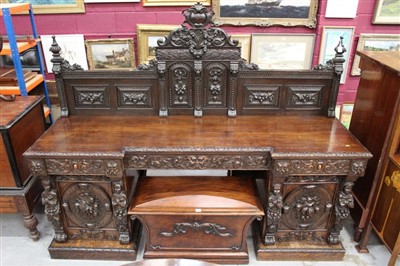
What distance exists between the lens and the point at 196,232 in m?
2.15

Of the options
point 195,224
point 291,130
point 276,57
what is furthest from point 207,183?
point 276,57

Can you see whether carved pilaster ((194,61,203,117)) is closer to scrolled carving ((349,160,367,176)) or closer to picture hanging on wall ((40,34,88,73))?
scrolled carving ((349,160,367,176))

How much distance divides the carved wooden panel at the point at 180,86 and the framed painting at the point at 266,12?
81cm

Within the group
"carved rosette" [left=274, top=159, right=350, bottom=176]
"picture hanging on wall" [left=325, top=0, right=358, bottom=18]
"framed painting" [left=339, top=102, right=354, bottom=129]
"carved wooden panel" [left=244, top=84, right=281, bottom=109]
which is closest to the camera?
"carved rosette" [left=274, top=159, right=350, bottom=176]

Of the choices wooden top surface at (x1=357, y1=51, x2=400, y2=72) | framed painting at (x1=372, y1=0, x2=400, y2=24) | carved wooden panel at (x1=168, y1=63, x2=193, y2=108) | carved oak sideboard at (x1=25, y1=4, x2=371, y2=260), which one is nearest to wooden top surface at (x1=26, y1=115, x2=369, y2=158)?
carved oak sideboard at (x1=25, y1=4, x2=371, y2=260)

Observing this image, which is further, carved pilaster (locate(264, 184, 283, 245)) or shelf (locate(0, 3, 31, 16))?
shelf (locate(0, 3, 31, 16))

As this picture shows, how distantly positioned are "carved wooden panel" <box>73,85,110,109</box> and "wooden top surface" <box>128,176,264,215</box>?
0.64 m

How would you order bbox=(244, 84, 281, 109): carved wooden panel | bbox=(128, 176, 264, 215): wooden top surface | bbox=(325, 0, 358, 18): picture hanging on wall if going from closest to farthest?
bbox=(128, 176, 264, 215): wooden top surface < bbox=(244, 84, 281, 109): carved wooden panel < bbox=(325, 0, 358, 18): picture hanging on wall

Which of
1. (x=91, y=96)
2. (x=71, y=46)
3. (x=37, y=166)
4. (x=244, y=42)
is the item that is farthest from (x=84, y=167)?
(x=244, y=42)

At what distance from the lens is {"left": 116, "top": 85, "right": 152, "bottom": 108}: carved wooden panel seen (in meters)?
2.32

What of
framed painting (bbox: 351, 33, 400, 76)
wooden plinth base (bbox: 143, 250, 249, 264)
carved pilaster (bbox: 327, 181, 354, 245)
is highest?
framed painting (bbox: 351, 33, 400, 76)

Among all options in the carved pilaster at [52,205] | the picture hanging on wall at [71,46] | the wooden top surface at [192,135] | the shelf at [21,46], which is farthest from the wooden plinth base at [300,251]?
the shelf at [21,46]

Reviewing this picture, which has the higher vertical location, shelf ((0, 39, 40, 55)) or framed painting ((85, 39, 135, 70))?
shelf ((0, 39, 40, 55))

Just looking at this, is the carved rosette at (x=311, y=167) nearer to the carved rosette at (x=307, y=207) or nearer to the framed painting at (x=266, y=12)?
the carved rosette at (x=307, y=207)
